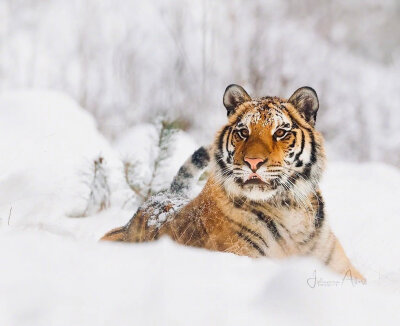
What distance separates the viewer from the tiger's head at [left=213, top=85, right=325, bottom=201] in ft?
9.05

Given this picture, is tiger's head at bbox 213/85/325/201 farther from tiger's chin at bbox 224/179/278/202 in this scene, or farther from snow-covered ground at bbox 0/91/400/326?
snow-covered ground at bbox 0/91/400/326

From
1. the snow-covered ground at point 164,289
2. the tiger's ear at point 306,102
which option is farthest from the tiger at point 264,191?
the snow-covered ground at point 164,289

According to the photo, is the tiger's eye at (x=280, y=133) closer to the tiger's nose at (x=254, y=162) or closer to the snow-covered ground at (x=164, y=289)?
the tiger's nose at (x=254, y=162)

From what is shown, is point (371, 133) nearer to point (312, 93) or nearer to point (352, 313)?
point (312, 93)

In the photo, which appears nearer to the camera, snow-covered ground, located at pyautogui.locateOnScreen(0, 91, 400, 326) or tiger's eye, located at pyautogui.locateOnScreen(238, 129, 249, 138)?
snow-covered ground, located at pyautogui.locateOnScreen(0, 91, 400, 326)

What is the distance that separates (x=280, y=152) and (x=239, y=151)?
221 millimetres

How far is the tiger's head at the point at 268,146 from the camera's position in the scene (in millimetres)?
2760

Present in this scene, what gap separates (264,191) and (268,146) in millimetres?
243

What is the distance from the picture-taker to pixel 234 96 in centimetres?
306

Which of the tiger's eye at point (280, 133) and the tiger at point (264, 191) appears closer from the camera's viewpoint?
the tiger at point (264, 191)

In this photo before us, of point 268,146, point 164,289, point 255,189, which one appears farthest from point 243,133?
point 164,289

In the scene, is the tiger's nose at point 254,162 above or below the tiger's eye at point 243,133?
below

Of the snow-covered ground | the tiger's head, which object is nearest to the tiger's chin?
the tiger's head

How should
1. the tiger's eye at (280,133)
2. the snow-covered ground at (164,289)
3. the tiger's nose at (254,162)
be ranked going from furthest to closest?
the tiger's eye at (280,133) → the tiger's nose at (254,162) → the snow-covered ground at (164,289)
